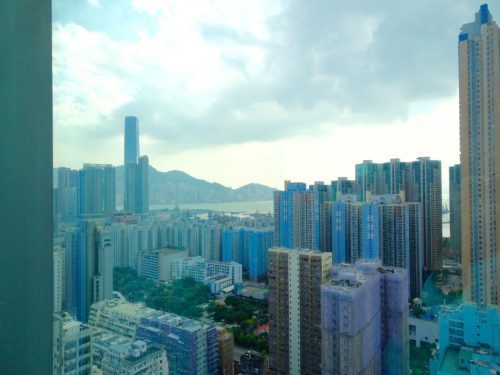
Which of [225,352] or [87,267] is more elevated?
[87,267]

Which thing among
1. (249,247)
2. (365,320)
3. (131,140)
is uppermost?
(131,140)

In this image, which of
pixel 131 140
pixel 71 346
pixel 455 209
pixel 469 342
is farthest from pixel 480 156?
pixel 71 346

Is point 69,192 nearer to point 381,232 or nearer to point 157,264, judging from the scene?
point 157,264

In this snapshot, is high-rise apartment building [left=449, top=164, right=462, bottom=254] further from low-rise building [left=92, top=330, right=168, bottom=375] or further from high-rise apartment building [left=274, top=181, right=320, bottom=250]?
low-rise building [left=92, top=330, right=168, bottom=375]

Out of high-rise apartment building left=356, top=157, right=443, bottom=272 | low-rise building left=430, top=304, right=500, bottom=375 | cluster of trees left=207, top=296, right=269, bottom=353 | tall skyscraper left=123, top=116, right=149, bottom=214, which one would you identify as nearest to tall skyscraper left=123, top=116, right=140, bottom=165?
tall skyscraper left=123, top=116, right=149, bottom=214

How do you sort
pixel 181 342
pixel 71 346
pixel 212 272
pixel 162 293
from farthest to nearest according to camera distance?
pixel 212 272 < pixel 162 293 < pixel 181 342 < pixel 71 346

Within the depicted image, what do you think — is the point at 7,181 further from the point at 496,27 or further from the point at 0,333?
the point at 496,27

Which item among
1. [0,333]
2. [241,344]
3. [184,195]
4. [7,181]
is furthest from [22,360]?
[241,344]
